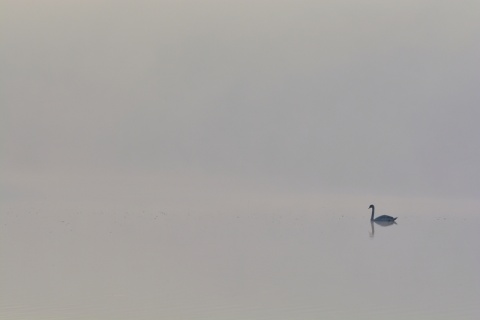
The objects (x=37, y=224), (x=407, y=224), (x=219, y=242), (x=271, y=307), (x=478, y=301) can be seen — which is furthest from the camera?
(x=407, y=224)

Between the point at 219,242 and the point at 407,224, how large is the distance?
17.4 metres

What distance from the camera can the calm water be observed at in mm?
17562

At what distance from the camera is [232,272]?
73.9ft

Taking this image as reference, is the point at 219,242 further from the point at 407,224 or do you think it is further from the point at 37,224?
the point at 407,224

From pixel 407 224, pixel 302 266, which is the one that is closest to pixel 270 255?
pixel 302 266

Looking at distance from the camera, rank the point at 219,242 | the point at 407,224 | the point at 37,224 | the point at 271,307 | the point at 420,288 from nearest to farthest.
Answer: the point at 271,307 < the point at 420,288 < the point at 219,242 < the point at 37,224 < the point at 407,224

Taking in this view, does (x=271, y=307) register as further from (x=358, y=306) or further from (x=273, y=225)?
(x=273, y=225)

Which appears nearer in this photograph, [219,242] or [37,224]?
[219,242]

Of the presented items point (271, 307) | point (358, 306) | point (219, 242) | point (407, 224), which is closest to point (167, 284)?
point (271, 307)

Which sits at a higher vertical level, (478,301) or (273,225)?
(273,225)

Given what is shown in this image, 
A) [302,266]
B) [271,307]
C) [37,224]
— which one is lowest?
[271,307]

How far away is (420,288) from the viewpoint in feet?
68.5

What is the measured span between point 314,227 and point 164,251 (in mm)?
14147

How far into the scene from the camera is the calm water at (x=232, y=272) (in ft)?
57.6
